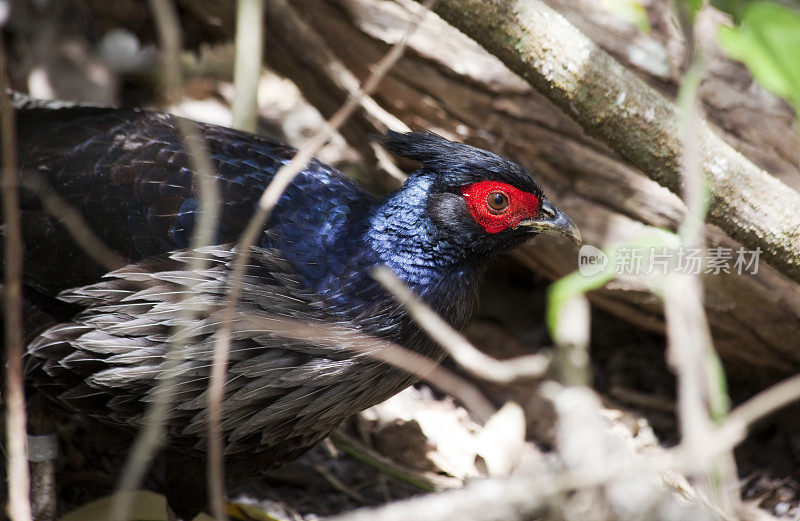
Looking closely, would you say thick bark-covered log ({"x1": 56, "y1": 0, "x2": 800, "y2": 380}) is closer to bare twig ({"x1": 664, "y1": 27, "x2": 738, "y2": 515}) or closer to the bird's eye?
the bird's eye

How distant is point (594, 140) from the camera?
384 centimetres

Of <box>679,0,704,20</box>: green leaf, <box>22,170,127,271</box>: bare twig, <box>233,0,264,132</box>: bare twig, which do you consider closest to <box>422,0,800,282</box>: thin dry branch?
<box>679,0,704,20</box>: green leaf

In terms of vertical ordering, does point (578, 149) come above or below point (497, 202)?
above

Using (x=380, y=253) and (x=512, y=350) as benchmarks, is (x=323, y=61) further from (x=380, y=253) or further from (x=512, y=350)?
(x=512, y=350)

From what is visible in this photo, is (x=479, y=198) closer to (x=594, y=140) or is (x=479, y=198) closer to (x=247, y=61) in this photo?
(x=594, y=140)

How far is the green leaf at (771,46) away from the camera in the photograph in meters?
2.32

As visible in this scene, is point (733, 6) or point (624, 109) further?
point (733, 6)

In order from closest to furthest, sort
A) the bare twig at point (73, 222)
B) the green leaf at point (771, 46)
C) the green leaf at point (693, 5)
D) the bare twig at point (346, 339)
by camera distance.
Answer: the green leaf at point (771, 46) < the green leaf at point (693, 5) < the bare twig at point (346, 339) < the bare twig at point (73, 222)

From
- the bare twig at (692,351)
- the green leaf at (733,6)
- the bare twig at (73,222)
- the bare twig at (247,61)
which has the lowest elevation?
the bare twig at (692,351)

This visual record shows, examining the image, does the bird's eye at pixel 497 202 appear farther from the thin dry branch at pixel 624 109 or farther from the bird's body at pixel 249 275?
the thin dry branch at pixel 624 109

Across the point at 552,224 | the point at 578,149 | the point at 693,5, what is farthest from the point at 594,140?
the point at 693,5

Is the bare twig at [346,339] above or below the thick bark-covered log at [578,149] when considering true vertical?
below

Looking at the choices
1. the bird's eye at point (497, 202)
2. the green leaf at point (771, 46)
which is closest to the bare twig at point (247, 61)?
the bird's eye at point (497, 202)

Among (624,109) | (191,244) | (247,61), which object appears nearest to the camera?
(191,244)
